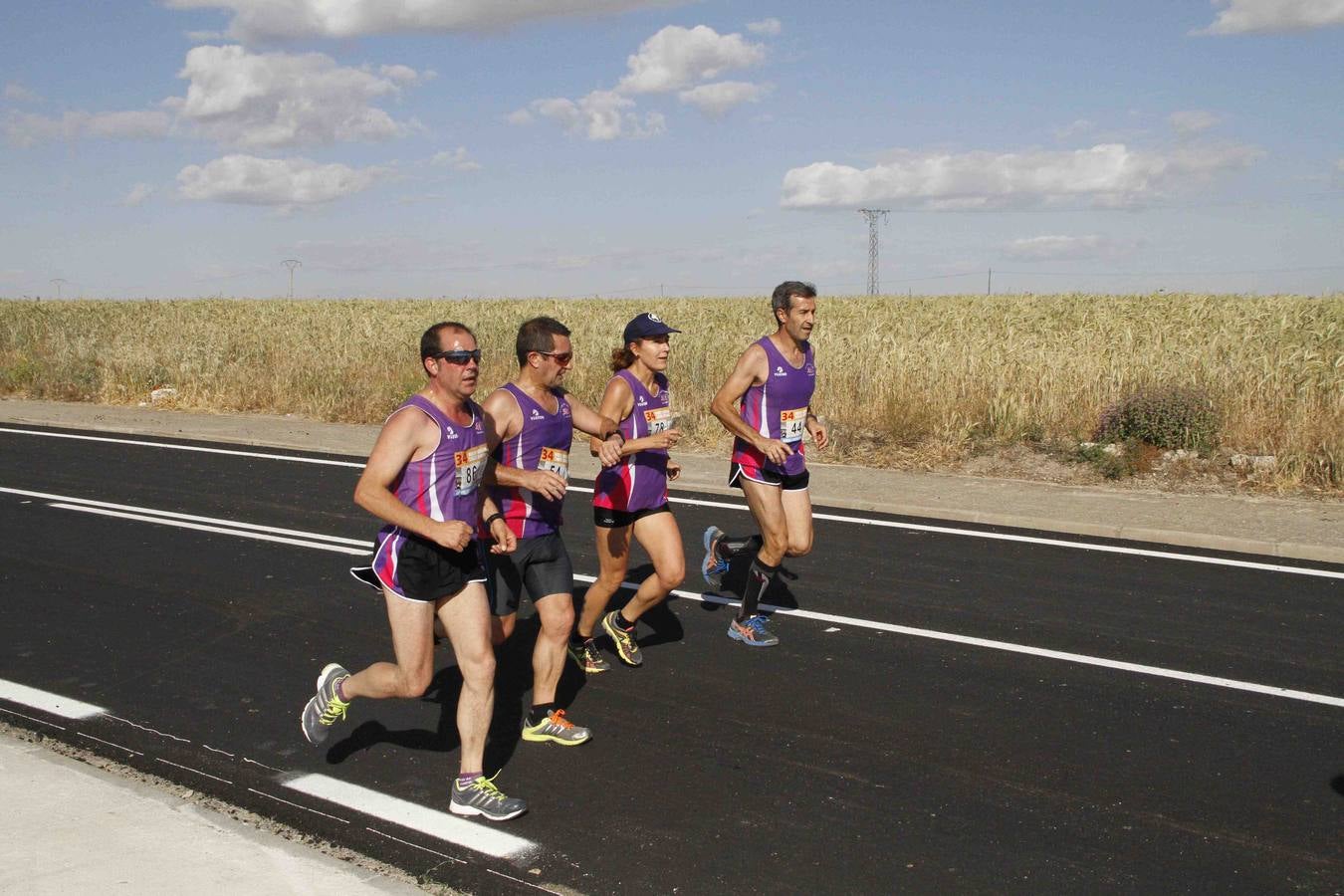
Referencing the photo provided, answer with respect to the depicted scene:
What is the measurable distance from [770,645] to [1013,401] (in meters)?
8.26

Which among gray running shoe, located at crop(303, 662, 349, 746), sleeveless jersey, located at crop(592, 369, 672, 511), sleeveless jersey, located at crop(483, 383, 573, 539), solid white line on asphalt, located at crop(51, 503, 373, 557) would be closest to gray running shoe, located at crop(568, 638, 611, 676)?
sleeveless jersey, located at crop(592, 369, 672, 511)

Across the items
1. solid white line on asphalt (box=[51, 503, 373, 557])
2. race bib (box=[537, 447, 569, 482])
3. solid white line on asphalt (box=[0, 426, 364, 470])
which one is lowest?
solid white line on asphalt (box=[51, 503, 373, 557])

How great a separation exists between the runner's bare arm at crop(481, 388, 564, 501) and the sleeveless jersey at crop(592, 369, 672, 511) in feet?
3.18

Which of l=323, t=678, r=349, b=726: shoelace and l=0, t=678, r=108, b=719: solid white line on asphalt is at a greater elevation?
l=323, t=678, r=349, b=726: shoelace

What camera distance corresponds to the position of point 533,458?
596 cm

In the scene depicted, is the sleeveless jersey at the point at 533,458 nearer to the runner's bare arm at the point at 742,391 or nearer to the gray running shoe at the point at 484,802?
the gray running shoe at the point at 484,802

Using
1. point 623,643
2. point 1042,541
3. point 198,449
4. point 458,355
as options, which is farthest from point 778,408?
point 198,449

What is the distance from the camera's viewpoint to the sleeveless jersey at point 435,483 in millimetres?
4922

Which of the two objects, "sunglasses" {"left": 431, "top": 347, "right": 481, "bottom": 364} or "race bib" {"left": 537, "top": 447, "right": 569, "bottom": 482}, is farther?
"race bib" {"left": 537, "top": 447, "right": 569, "bottom": 482}

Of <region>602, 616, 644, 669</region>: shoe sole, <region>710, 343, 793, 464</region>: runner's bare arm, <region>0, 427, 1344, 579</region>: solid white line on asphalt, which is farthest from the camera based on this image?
<region>0, 427, 1344, 579</region>: solid white line on asphalt

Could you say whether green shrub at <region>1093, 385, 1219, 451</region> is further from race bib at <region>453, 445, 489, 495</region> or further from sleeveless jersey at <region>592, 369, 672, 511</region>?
race bib at <region>453, 445, 489, 495</region>

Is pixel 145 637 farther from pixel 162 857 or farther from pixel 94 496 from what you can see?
pixel 94 496

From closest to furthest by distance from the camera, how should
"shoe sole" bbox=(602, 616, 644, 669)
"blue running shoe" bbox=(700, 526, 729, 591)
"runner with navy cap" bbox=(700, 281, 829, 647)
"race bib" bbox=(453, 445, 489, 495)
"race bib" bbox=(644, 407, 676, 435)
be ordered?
"race bib" bbox=(453, 445, 489, 495), "race bib" bbox=(644, 407, 676, 435), "shoe sole" bbox=(602, 616, 644, 669), "runner with navy cap" bbox=(700, 281, 829, 647), "blue running shoe" bbox=(700, 526, 729, 591)

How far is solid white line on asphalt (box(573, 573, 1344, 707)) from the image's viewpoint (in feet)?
21.5
